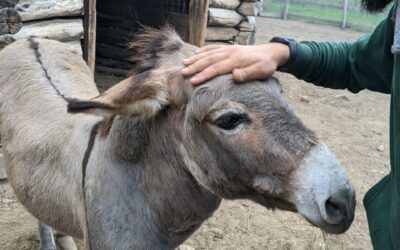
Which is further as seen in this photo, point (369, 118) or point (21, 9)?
point (369, 118)

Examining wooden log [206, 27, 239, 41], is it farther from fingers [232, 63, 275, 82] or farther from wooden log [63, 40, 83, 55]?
fingers [232, 63, 275, 82]

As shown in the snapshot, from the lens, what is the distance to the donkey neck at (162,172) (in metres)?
1.82

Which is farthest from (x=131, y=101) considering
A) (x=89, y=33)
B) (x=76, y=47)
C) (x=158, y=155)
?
(x=89, y=33)

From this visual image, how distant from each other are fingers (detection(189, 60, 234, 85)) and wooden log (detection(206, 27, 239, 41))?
4.08 metres

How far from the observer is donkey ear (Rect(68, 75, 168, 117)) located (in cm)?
160

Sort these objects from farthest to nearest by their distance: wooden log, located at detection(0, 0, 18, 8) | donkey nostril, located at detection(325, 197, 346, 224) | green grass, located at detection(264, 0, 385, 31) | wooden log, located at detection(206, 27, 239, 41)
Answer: green grass, located at detection(264, 0, 385, 31), wooden log, located at detection(206, 27, 239, 41), wooden log, located at detection(0, 0, 18, 8), donkey nostril, located at detection(325, 197, 346, 224)

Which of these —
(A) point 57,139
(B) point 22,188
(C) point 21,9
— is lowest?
(B) point 22,188

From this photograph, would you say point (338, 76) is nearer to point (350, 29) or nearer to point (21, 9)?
point (21, 9)

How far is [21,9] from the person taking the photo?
11.8ft

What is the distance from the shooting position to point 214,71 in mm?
1586

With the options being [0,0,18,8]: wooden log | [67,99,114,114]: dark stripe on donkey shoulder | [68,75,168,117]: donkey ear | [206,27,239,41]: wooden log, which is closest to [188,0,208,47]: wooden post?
[206,27,239,41]: wooden log

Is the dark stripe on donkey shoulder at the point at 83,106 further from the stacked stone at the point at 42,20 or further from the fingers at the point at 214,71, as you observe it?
the stacked stone at the point at 42,20

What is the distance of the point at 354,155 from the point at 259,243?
6.86 feet

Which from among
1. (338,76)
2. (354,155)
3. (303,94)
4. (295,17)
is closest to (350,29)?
(295,17)
